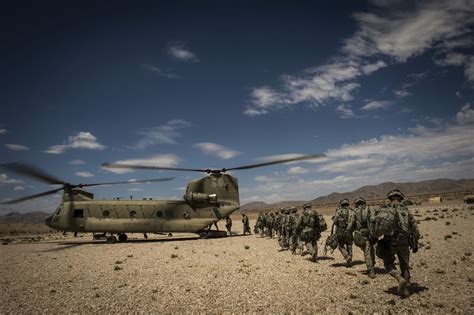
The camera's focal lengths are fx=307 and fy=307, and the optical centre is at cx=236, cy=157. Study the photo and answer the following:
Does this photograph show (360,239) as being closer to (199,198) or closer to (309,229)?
(309,229)

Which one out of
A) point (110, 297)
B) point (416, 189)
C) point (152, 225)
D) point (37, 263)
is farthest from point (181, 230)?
point (416, 189)

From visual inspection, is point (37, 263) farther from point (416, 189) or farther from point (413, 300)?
point (416, 189)

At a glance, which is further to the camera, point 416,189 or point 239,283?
point 416,189

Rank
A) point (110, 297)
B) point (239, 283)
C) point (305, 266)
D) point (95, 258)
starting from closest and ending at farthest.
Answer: point (110, 297) < point (239, 283) < point (305, 266) < point (95, 258)

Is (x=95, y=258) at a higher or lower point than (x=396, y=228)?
lower

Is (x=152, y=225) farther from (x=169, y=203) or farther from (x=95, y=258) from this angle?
(x=95, y=258)

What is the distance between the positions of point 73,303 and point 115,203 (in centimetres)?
1478

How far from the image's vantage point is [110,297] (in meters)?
7.31

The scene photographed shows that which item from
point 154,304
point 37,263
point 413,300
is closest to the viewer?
point 413,300

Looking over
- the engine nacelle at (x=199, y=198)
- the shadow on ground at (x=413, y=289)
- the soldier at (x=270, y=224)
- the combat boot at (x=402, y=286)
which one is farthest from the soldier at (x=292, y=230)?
the engine nacelle at (x=199, y=198)

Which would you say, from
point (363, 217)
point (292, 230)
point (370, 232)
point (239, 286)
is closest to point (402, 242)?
point (370, 232)

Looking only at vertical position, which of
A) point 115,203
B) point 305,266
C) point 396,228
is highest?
point 115,203

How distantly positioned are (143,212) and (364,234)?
15.7 meters

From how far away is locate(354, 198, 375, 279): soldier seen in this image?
28.0 ft
